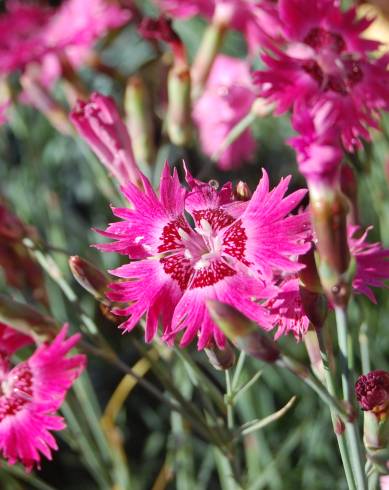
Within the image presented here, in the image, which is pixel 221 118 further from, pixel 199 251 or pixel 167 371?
pixel 199 251

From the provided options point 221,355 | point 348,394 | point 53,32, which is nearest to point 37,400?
point 221,355

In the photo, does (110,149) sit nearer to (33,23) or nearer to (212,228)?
(212,228)

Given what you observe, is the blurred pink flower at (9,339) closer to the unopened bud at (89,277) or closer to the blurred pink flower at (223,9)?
the unopened bud at (89,277)

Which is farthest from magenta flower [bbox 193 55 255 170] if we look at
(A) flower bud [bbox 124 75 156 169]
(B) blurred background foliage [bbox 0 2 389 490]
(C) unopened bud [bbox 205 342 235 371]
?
(C) unopened bud [bbox 205 342 235 371]

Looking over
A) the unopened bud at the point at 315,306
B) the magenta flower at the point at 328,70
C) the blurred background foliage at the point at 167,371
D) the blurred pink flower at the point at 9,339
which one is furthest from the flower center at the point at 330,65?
the blurred pink flower at the point at 9,339

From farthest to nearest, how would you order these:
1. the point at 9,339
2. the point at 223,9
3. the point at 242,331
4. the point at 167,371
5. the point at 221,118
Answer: the point at 221,118
the point at 223,9
the point at 167,371
the point at 9,339
the point at 242,331

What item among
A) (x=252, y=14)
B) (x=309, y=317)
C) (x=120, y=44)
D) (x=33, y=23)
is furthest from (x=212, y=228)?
(x=120, y=44)
